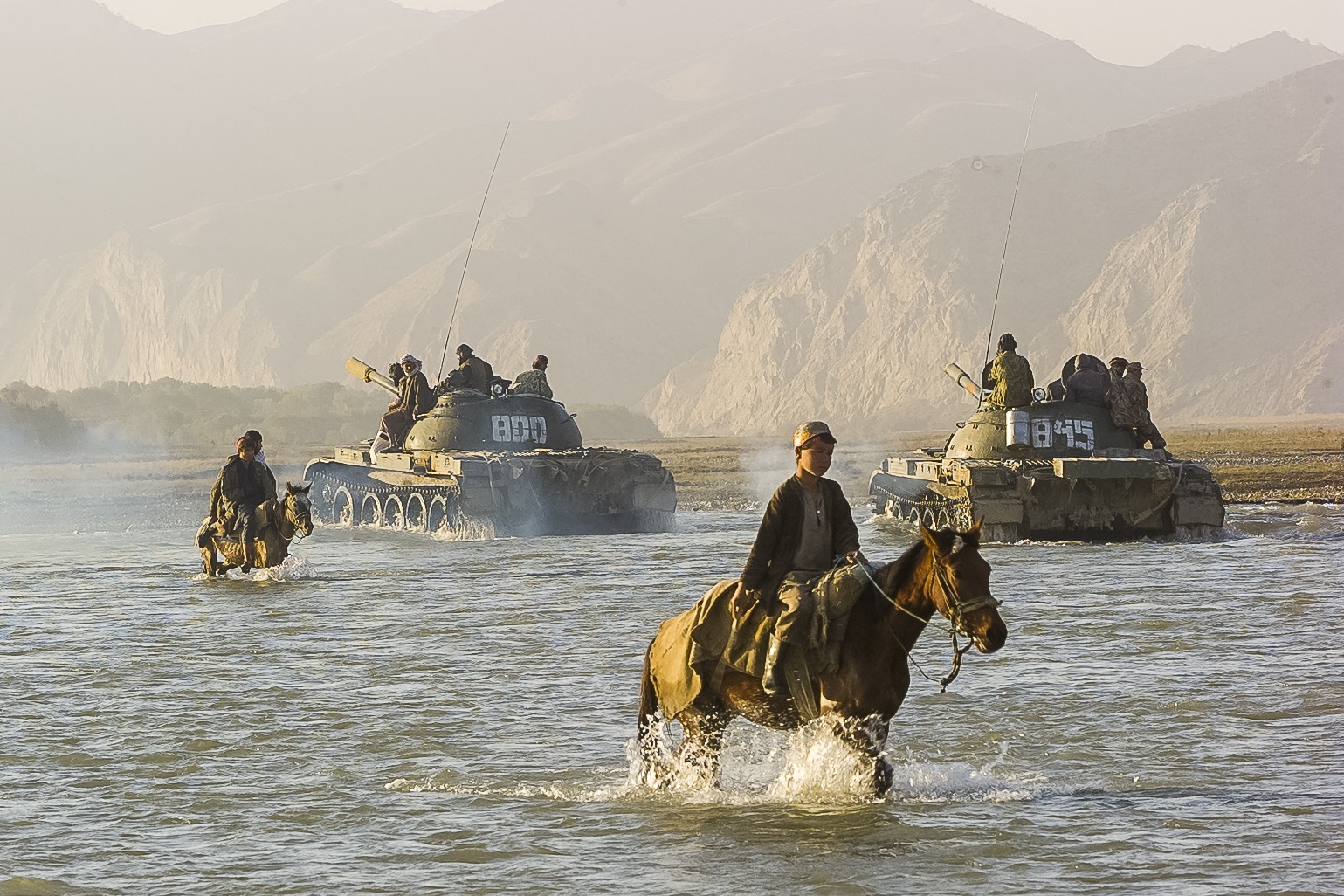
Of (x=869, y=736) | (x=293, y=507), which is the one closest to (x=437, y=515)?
(x=293, y=507)

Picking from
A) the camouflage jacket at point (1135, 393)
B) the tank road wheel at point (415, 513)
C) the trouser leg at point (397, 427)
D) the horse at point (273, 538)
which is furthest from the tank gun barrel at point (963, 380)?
the horse at point (273, 538)

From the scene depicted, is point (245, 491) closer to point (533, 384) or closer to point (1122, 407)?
point (533, 384)

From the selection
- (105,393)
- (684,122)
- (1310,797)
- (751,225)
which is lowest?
(1310,797)

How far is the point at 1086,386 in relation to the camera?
98.1 feet

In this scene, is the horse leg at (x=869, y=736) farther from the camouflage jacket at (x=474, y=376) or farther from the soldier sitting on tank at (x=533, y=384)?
the soldier sitting on tank at (x=533, y=384)

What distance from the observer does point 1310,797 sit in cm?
1029

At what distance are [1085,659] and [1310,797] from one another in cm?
553

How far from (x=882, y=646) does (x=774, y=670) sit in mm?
553

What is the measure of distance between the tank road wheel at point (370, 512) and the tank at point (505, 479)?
0.6 inches

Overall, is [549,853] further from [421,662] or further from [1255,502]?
[1255,502]

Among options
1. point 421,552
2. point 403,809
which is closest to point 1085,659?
point 403,809

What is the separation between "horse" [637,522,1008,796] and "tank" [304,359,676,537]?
2024 cm

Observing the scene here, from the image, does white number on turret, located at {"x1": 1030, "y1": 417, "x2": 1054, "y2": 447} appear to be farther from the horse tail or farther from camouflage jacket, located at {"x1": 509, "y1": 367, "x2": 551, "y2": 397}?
the horse tail

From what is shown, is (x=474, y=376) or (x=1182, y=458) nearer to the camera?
(x=474, y=376)
